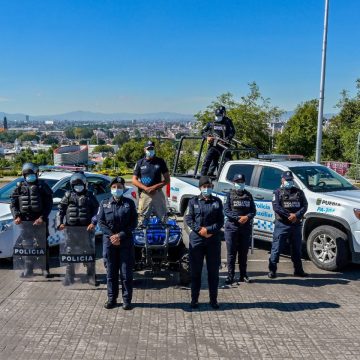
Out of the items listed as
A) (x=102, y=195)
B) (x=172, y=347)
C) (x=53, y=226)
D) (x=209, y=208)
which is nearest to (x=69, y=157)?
(x=102, y=195)

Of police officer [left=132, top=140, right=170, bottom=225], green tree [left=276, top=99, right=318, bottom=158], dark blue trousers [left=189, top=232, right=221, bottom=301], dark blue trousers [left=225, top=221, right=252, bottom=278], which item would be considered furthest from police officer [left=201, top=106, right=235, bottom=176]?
green tree [left=276, top=99, right=318, bottom=158]

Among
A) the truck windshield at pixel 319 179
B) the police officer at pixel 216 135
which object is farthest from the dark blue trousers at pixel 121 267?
the police officer at pixel 216 135

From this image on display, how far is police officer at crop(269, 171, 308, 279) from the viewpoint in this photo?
7.38 metres

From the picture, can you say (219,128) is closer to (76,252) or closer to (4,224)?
(76,252)

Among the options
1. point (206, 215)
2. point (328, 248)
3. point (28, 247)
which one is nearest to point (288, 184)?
point (328, 248)

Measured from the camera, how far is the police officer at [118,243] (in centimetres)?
600

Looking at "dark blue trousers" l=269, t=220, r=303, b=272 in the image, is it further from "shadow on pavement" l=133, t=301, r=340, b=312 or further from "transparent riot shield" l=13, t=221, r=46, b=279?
"transparent riot shield" l=13, t=221, r=46, b=279

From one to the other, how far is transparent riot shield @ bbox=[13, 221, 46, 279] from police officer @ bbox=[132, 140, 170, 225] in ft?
5.48

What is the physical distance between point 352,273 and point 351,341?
293 cm

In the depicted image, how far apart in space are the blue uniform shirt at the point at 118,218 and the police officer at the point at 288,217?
2570mm

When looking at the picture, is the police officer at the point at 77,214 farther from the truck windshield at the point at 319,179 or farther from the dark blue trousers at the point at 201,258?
the truck windshield at the point at 319,179

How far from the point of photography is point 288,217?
289 inches

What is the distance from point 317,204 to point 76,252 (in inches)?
163

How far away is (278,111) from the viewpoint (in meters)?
26.1
